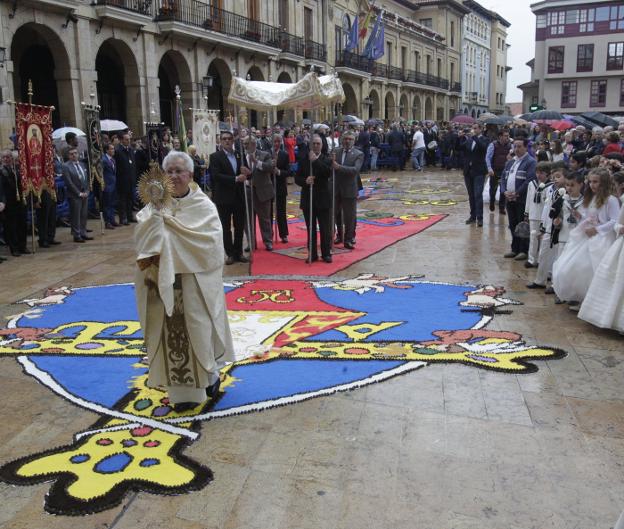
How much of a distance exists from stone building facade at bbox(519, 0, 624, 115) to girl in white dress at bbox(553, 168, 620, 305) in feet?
164

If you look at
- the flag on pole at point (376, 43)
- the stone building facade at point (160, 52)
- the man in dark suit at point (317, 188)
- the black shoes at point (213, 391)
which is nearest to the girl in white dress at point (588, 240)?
the man in dark suit at point (317, 188)

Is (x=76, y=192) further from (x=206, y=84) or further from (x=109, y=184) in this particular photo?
(x=206, y=84)

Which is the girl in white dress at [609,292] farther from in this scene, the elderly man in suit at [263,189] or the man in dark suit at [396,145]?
the man in dark suit at [396,145]

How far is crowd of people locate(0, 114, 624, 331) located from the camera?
5832mm

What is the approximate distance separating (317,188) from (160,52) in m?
14.1

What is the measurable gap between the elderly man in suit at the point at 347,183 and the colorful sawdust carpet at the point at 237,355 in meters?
1.89

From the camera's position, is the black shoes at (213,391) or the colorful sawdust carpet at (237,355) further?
the black shoes at (213,391)

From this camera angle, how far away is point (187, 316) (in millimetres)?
3818

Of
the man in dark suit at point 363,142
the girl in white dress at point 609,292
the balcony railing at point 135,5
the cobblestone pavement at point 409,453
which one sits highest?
Answer: the balcony railing at point 135,5

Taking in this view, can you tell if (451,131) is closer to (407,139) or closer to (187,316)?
(407,139)

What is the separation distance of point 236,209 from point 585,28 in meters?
53.5

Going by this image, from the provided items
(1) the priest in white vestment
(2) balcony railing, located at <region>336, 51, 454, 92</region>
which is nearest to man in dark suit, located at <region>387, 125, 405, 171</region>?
(2) balcony railing, located at <region>336, 51, 454, 92</region>

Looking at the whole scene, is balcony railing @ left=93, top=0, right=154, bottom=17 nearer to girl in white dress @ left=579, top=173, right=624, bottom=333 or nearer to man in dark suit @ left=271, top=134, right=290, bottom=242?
man in dark suit @ left=271, top=134, right=290, bottom=242

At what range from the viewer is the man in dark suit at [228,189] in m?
8.41
